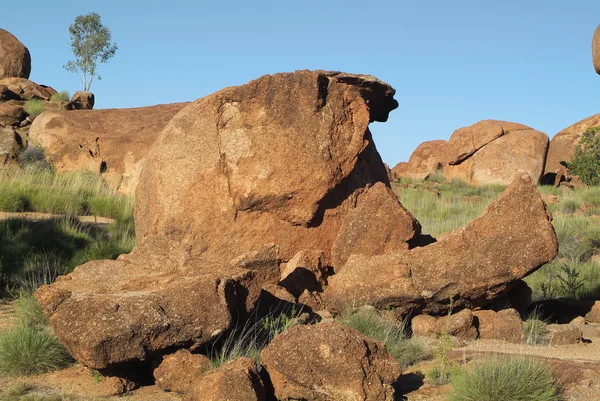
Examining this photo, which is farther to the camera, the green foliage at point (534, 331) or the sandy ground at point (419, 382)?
the green foliage at point (534, 331)

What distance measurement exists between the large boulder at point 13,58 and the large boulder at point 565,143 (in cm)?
2121

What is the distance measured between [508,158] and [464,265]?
67.3 feet

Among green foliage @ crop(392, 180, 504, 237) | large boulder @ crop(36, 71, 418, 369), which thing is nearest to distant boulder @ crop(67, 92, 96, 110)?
green foliage @ crop(392, 180, 504, 237)

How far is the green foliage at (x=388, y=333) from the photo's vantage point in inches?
221

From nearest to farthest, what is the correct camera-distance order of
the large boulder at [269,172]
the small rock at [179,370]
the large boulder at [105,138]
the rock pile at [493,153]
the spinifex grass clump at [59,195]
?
the small rock at [179,370]
the large boulder at [269,172]
the spinifex grass clump at [59,195]
the large boulder at [105,138]
the rock pile at [493,153]

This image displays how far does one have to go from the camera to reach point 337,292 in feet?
21.4

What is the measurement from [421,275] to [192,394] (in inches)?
105

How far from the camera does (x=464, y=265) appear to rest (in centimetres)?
647

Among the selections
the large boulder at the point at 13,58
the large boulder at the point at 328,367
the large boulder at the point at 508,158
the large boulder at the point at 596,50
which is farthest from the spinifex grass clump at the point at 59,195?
the large boulder at the point at 596,50

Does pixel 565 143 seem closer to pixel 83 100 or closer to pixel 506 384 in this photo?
pixel 83 100

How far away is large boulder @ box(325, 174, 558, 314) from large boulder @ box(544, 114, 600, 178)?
2221 centimetres

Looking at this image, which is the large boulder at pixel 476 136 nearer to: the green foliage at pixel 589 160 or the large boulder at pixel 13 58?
the green foliage at pixel 589 160

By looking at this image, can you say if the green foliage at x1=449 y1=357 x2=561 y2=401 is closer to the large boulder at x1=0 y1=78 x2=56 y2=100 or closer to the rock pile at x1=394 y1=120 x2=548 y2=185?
the rock pile at x1=394 y1=120 x2=548 y2=185

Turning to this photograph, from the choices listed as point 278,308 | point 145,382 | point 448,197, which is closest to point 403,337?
point 278,308
